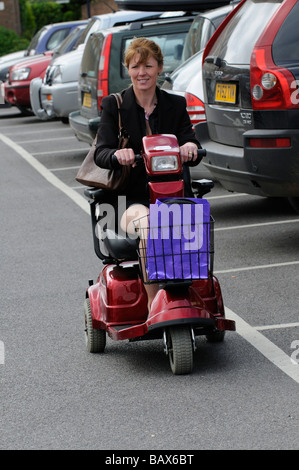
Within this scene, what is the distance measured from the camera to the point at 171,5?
47.0 feet

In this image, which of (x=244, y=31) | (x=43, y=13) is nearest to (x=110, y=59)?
(x=244, y=31)

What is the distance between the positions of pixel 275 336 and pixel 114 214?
1.14 meters

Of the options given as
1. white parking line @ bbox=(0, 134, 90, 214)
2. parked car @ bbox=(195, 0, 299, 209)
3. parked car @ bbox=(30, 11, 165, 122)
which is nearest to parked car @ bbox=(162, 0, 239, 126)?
white parking line @ bbox=(0, 134, 90, 214)

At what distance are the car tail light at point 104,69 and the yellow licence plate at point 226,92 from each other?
5.17 m

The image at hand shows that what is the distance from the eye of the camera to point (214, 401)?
4.94m

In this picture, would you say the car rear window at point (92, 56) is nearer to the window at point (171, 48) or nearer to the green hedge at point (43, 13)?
the window at point (171, 48)

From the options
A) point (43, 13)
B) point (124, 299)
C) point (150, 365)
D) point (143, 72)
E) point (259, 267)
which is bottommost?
point (43, 13)

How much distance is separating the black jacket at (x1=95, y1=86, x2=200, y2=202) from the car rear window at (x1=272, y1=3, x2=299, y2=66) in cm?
204

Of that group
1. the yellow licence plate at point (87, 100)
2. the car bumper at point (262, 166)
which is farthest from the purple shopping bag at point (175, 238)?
the yellow licence plate at point (87, 100)

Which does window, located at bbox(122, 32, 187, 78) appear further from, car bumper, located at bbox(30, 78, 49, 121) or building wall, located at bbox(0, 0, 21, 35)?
building wall, located at bbox(0, 0, 21, 35)

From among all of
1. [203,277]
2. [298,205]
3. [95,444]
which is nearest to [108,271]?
[203,277]

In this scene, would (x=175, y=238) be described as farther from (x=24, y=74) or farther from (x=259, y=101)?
(x=24, y=74)

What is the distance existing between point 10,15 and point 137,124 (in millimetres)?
57518

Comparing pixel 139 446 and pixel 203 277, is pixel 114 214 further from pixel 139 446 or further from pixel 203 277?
A: pixel 139 446
